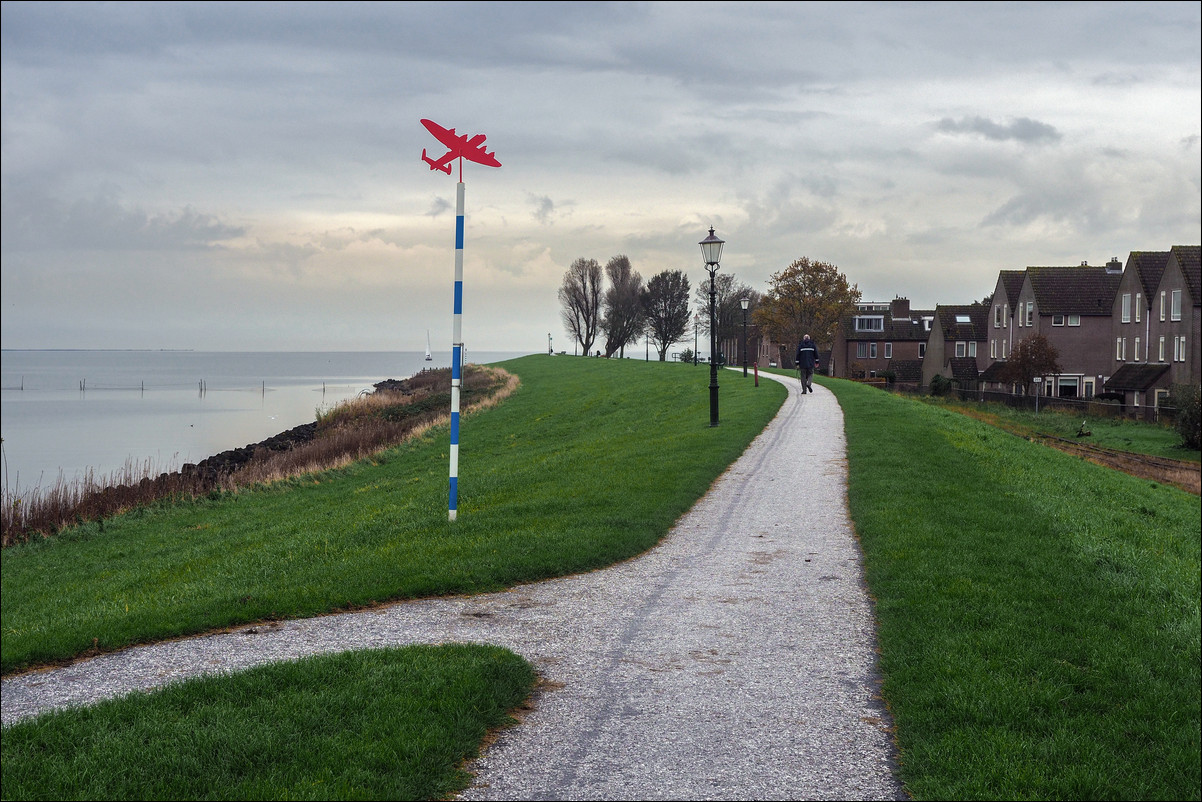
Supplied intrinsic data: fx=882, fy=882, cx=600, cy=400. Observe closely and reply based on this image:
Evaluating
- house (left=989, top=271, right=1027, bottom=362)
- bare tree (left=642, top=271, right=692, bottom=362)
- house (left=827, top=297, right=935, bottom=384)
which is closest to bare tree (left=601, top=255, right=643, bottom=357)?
bare tree (left=642, top=271, right=692, bottom=362)

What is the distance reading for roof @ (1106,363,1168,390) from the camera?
1885 inches

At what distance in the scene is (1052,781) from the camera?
5.35 metres

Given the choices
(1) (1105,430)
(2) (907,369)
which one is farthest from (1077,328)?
(2) (907,369)

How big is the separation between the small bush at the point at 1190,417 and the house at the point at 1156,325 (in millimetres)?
7378

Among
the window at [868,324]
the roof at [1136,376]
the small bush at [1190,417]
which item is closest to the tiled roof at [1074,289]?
the roof at [1136,376]

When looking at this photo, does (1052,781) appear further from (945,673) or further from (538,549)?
(538,549)

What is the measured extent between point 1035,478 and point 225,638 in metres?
14.7

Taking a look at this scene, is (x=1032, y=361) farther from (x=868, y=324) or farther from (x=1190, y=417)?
(x=868, y=324)

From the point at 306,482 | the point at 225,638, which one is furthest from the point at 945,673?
the point at 306,482

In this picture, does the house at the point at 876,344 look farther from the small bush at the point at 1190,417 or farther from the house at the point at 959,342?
the small bush at the point at 1190,417

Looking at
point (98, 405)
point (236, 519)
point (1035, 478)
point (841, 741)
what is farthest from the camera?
point (98, 405)

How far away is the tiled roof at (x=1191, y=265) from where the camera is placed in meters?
45.4

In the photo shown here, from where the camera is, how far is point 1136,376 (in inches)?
1960

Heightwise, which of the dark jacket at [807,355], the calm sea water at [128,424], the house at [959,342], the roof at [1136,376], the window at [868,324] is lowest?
the calm sea water at [128,424]
